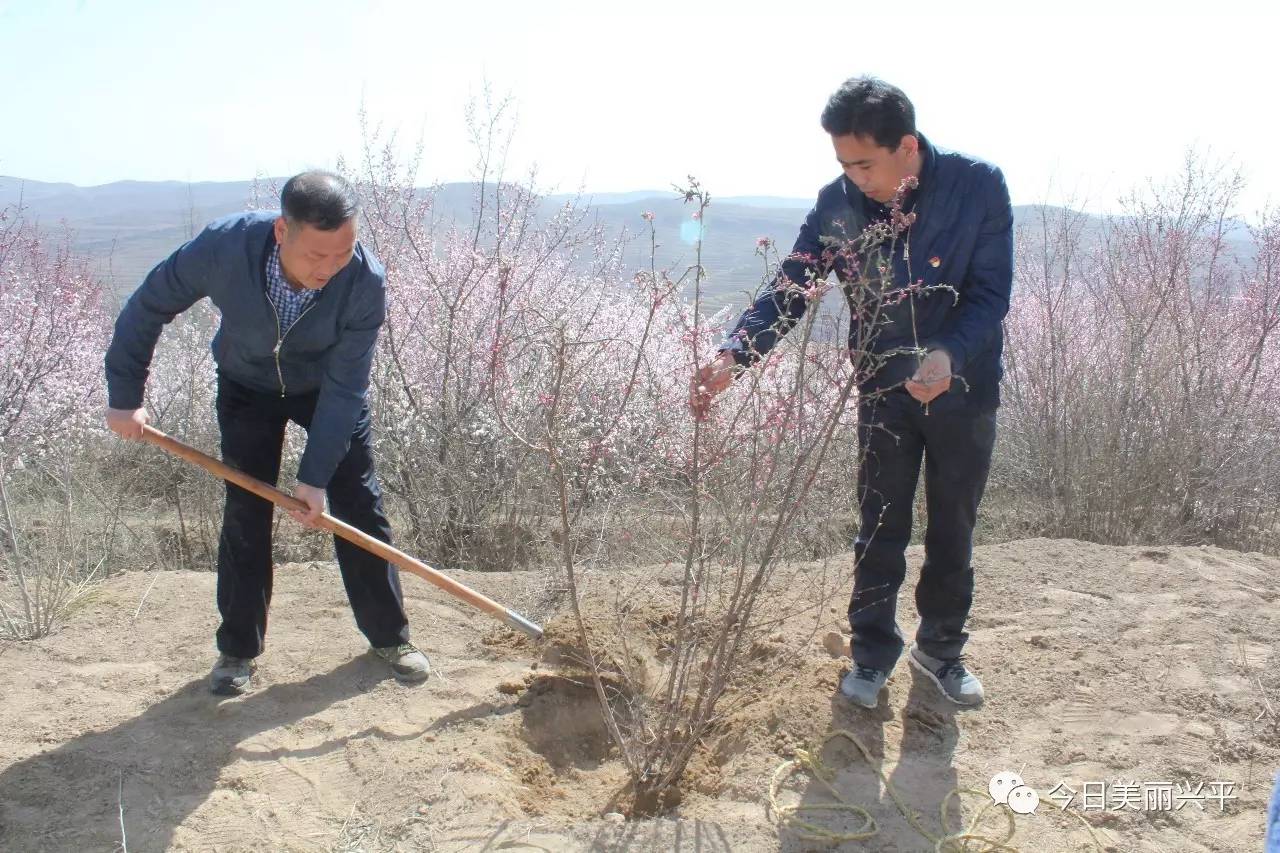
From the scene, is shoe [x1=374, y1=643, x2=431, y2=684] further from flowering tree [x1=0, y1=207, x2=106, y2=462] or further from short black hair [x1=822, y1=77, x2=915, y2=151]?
flowering tree [x1=0, y1=207, x2=106, y2=462]

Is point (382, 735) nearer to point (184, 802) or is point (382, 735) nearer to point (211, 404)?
point (184, 802)

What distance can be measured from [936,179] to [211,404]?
5.59m

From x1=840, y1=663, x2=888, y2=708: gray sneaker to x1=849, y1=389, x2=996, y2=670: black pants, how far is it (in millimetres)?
29

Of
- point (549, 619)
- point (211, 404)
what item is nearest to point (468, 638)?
point (549, 619)

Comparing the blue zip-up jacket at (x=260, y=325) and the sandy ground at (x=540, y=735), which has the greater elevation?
the blue zip-up jacket at (x=260, y=325)

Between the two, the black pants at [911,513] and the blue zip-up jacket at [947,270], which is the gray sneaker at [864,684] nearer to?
the black pants at [911,513]

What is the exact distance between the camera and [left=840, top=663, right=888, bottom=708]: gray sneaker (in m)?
2.95

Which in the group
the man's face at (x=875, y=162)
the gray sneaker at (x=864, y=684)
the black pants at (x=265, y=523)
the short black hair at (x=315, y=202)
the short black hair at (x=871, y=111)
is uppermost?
the short black hair at (x=871, y=111)

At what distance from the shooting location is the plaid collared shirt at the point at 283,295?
270 centimetres

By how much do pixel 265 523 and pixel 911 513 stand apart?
1.99 metres

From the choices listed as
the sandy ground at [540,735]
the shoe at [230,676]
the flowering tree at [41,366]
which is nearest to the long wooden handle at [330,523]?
the sandy ground at [540,735]

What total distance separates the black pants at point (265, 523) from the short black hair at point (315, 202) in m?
0.71

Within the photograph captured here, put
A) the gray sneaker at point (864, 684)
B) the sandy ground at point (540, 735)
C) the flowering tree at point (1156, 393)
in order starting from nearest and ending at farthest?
the sandy ground at point (540, 735) → the gray sneaker at point (864, 684) → the flowering tree at point (1156, 393)

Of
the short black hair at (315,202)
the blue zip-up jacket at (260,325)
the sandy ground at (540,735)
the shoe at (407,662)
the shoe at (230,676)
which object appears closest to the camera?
the short black hair at (315,202)
